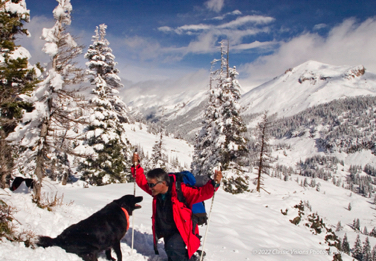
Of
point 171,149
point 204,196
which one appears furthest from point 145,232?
point 171,149

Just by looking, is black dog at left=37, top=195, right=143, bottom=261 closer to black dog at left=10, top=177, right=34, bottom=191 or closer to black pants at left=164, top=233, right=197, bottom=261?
black pants at left=164, top=233, right=197, bottom=261

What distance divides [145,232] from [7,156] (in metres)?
5.55

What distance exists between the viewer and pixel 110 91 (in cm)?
Result: 1928

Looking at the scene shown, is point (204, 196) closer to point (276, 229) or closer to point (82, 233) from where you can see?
point (82, 233)

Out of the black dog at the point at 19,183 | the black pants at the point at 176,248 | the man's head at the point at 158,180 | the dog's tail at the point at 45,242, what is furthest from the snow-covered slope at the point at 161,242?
the man's head at the point at 158,180

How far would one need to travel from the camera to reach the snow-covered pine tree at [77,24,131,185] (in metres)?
17.7

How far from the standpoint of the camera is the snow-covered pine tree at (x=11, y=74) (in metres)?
6.48

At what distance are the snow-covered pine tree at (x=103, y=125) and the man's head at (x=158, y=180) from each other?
14.8 m

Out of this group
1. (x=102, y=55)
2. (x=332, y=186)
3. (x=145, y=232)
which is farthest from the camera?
(x=332, y=186)

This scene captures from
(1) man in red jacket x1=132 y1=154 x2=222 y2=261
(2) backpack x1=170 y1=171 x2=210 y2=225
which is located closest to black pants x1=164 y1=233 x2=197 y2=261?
(1) man in red jacket x1=132 y1=154 x2=222 y2=261

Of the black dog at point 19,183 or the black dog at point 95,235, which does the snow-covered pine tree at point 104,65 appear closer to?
the black dog at point 19,183

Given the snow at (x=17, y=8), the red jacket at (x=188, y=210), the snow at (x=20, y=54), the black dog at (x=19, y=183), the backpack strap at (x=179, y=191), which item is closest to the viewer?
the red jacket at (x=188, y=210)

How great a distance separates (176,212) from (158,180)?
64 centimetres

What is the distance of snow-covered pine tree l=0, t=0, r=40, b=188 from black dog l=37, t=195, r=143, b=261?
13.5 ft
